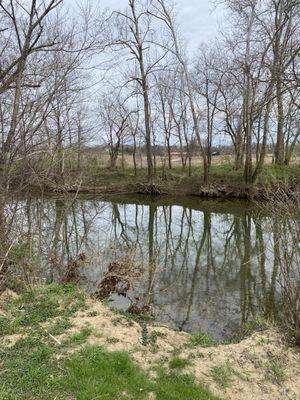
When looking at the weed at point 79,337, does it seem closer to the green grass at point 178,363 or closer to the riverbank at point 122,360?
the riverbank at point 122,360

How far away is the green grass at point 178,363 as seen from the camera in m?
4.86

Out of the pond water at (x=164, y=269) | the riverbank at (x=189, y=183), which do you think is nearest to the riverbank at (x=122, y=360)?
the pond water at (x=164, y=269)

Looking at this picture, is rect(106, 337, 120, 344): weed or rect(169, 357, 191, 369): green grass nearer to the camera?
rect(169, 357, 191, 369): green grass

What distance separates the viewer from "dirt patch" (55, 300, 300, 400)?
15.1 ft

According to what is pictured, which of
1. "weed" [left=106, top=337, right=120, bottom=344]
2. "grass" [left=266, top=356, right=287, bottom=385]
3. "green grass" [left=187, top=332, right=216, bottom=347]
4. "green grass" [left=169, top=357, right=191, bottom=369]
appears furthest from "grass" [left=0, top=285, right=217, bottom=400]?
"grass" [left=266, top=356, right=287, bottom=385]

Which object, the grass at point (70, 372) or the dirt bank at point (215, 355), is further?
the dirt bank at point (215, 355)

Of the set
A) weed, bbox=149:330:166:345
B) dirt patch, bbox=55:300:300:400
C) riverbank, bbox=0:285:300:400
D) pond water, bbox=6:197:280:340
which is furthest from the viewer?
pond water, bbox=6:197:280:340

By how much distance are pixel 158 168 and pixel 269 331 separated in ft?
94.8

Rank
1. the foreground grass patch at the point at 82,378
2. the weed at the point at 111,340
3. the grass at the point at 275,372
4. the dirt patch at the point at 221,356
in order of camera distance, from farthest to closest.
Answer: the weed at the point at 111,340, the grass at the point at 275,372, the dirt patch at the point at 221,356, the foreground grass patch at the point at 82,378

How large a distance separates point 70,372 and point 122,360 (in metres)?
A: 0.62

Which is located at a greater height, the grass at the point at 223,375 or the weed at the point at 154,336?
the weed at the point at 154,336

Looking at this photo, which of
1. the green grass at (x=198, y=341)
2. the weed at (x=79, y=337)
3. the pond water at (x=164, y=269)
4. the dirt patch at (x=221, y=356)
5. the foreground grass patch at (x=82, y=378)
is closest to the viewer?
the foreground grass patch at (x=82, y=378)

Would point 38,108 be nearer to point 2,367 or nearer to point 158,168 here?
point 2,367

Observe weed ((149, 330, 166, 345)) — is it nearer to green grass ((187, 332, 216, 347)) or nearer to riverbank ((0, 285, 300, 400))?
riverbank ((0, 285, 300, 400))
